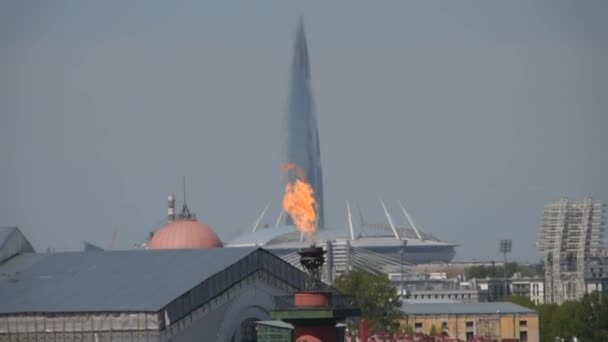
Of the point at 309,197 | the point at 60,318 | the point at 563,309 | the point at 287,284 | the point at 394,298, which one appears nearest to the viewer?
the point at 309,197

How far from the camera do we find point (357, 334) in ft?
424

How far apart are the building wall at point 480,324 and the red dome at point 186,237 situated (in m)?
65.3

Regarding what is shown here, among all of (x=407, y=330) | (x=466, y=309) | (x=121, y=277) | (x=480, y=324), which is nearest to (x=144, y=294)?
(x=121, y=277)

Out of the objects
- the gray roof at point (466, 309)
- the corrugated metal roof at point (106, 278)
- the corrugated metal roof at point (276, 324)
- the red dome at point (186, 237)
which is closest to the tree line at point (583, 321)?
the gray roof at point (466, 309)

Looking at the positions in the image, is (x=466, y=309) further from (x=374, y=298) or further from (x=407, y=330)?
(x=407, y=330)

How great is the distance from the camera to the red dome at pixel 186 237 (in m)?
105

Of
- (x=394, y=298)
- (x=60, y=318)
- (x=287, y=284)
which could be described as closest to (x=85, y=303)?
(x=60, y=318)

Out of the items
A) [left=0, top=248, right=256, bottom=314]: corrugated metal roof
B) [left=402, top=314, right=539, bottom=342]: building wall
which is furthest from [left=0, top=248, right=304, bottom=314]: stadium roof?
[left=402, top=314, right=539, bottom=342]: building wall

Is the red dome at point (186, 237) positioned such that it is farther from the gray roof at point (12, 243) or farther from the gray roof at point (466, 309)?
the gray roof at point (466, 309)

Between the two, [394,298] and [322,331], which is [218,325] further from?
[394,298]

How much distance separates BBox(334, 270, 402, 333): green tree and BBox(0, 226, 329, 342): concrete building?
57.5 meters

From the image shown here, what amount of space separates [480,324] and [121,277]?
85.7 metres

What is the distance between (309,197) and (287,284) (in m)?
40.9

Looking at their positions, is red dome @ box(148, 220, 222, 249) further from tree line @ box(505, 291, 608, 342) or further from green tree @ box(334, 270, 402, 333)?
tree line @ box(505, 291, 608, 342)
